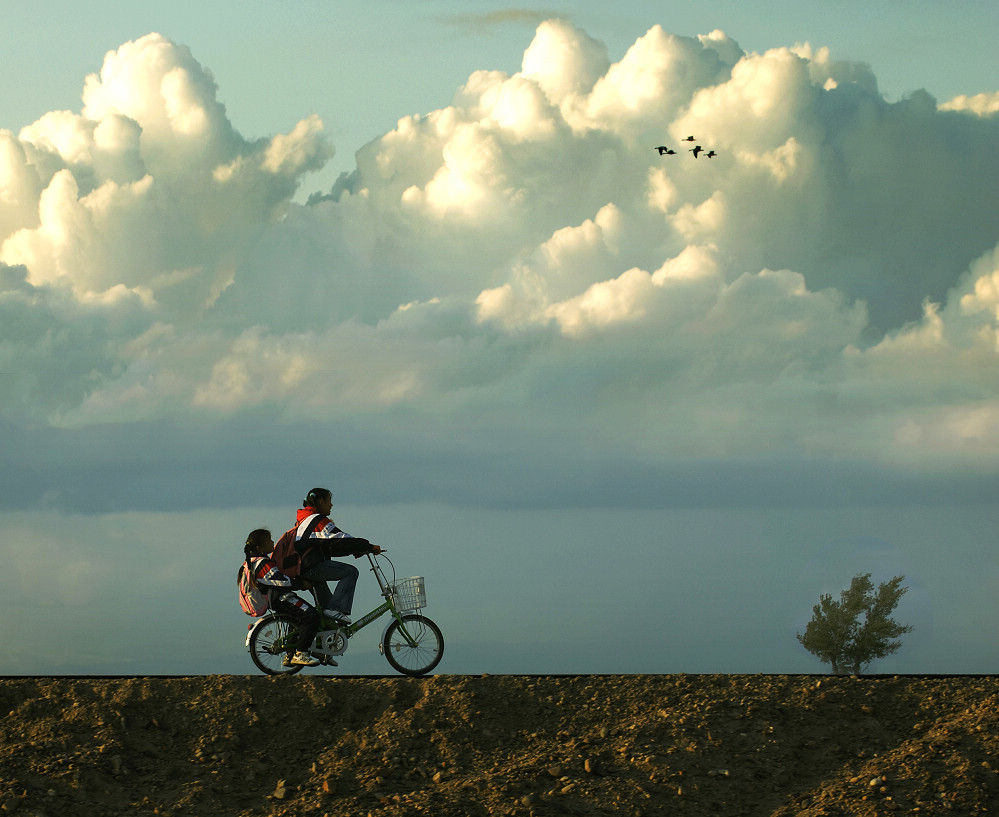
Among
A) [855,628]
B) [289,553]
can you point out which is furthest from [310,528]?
[855,628]

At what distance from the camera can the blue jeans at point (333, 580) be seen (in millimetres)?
13047

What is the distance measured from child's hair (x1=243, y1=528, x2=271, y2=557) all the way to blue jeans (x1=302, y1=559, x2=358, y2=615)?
2.48ft

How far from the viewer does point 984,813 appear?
401 inches

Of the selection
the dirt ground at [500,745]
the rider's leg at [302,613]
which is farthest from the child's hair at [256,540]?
the dirt ground at [500,745]

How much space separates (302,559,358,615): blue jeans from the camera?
1305cm

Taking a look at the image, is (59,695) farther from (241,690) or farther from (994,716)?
(994,716)

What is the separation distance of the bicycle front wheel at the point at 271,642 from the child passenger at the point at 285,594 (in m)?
0.20

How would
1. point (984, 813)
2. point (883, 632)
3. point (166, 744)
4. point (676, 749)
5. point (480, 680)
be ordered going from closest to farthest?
point (984, 813)
point (676, 749)
point (166, 744)
point (480, 680)
point (883, 632)

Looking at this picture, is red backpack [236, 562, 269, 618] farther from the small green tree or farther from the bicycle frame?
the small green tree

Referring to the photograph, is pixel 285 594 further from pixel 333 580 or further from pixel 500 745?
pixel 500 745

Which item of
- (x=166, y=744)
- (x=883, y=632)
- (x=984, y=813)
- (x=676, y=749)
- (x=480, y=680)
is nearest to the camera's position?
(x=984, y=813)

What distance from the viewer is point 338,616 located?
13.2 m

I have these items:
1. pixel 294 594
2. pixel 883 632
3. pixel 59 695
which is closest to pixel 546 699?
pixel 294 594

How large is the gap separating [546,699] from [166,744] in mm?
4165
